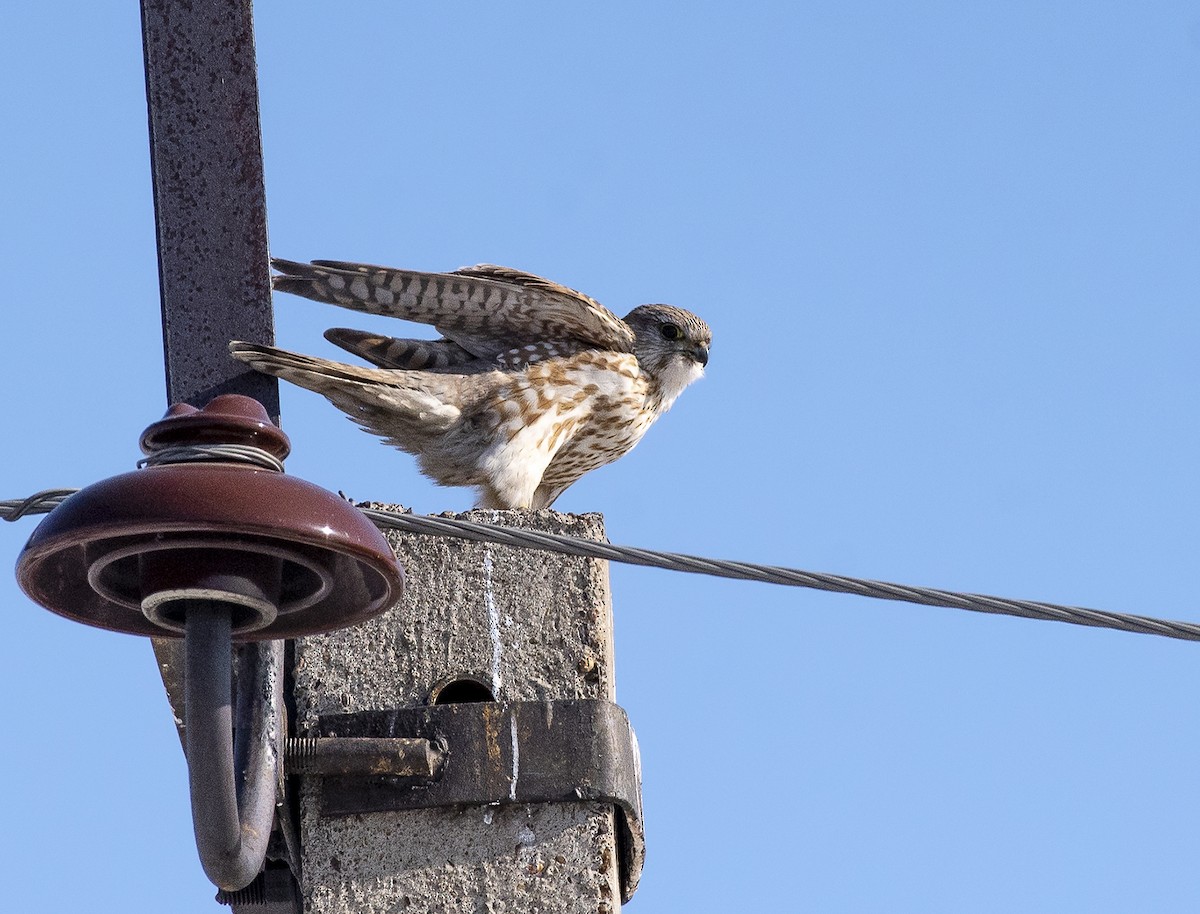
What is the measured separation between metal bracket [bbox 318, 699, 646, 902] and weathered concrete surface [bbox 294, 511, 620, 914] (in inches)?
1.5

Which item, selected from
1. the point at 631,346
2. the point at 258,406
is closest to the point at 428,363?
the point at 631,346

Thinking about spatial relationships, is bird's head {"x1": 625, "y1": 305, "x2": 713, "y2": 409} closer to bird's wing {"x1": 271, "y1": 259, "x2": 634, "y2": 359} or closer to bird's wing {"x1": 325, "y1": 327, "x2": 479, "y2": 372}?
Answer: bird's wing {"x1": 271, "y1": 259, "x2": 634, "y2": 359}

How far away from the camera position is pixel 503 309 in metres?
5.53

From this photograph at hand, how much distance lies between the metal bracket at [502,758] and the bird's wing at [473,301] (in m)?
2.04

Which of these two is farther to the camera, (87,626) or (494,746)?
(494,746)

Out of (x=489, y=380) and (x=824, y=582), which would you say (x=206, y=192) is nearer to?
(x=824, y=582)

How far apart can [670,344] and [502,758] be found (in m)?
3.82

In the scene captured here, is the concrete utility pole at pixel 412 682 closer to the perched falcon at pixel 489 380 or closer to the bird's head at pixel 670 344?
the perched falcon at pixel 489 380

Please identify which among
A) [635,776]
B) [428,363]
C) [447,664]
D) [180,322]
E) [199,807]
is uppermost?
[428,363]

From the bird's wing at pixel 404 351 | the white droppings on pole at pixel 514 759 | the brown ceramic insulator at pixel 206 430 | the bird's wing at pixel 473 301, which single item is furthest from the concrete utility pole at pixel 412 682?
the bird's wing at pixel 404 351

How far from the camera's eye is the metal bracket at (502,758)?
3004mm

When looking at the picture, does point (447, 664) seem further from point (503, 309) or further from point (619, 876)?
point (503, 309)

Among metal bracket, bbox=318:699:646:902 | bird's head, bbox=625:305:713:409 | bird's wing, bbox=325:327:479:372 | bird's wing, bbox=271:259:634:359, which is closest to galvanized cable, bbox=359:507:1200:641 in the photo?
metal bracket, bbox=318:699:646:902

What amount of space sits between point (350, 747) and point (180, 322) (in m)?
0.88
